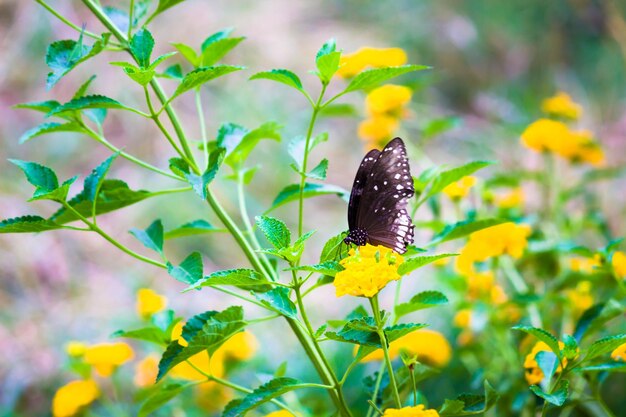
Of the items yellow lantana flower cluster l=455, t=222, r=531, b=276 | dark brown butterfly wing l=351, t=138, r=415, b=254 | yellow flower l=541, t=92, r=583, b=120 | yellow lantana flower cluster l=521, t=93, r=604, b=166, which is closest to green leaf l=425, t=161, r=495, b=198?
dark brown butterfly wing l=351, t=138, r=415, b=254

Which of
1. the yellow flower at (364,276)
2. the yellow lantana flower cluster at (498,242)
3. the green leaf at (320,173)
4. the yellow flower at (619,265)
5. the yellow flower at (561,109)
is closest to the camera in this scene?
the yellow flower at (364,276)

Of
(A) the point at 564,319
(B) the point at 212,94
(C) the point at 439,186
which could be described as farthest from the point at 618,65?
(C) the point at 439,186

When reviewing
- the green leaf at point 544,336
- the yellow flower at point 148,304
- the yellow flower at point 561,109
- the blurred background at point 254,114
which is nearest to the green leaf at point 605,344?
the green leaf at point 544,336

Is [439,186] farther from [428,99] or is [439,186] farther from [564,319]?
[428,99]

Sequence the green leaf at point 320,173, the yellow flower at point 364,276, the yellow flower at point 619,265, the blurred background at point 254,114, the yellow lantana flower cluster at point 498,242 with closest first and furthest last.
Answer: the yellow flower at point 364,276
the green leaf at point 320,173
the yellow flower at point 619,265
the yellow lantana flower cluster at point 498,242
the blurred background at point 254,114

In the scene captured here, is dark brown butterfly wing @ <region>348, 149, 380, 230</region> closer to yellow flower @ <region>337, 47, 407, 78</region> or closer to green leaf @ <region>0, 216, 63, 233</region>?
green leaf @ <region>0, 216, 63, 233</region>

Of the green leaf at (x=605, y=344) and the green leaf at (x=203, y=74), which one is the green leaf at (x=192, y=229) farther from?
the green leaf at (x=605, y=344)
